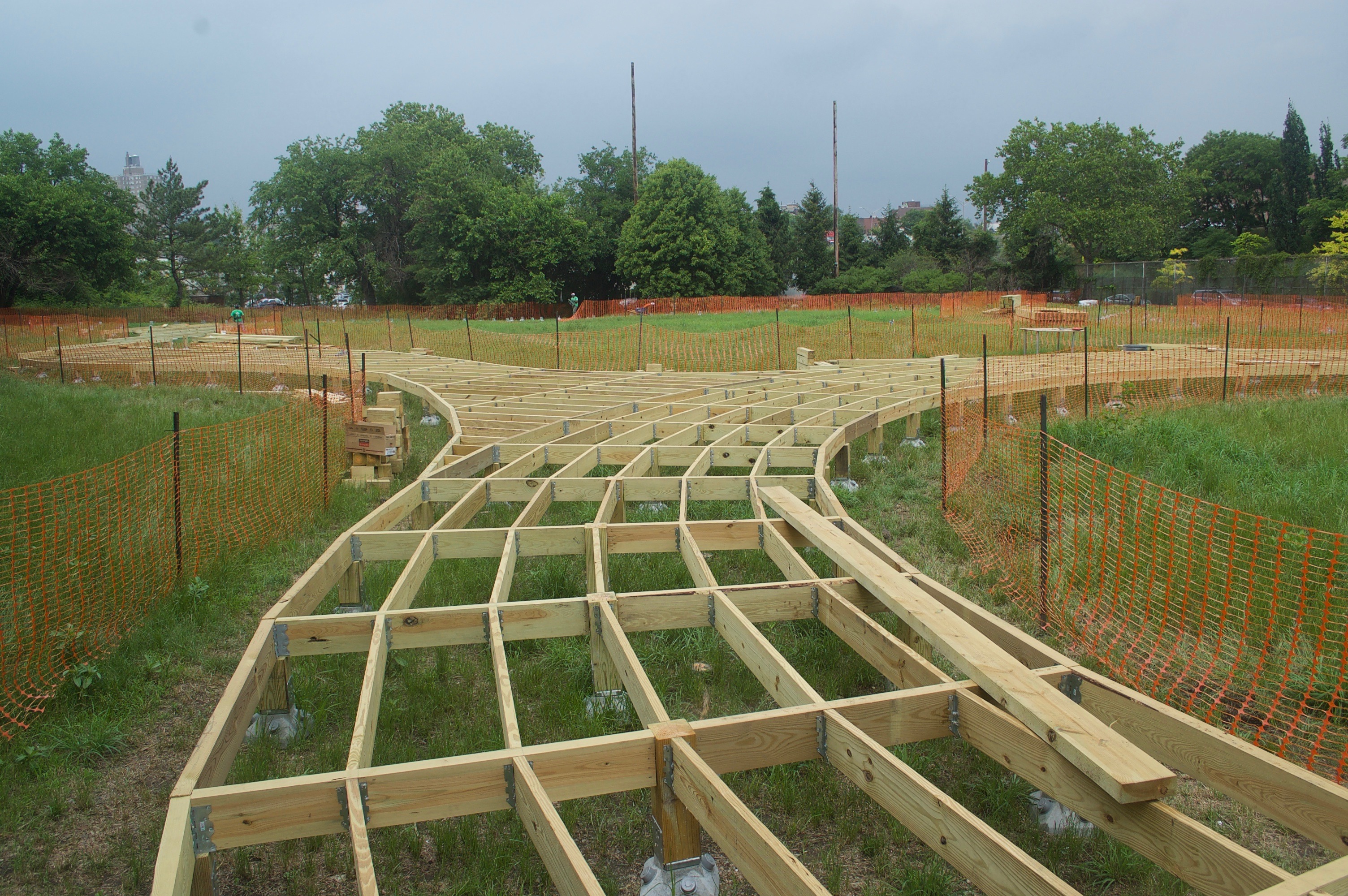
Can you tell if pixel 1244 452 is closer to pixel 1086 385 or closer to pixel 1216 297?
pixel 1086 385

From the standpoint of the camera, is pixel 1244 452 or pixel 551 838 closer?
pixel 551 838

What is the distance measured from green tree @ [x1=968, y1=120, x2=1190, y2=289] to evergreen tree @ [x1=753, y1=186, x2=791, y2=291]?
49.7ft

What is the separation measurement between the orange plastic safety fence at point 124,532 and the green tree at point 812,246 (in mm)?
53973

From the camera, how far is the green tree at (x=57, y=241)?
40.0 m

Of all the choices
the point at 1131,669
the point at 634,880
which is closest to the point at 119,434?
the point at 634,880

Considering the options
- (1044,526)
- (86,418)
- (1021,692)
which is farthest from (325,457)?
(1021,692)

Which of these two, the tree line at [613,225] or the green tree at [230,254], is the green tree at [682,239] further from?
the green tree at [230,254]

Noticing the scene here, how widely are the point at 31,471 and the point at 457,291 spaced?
139ft

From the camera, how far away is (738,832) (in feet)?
9.50

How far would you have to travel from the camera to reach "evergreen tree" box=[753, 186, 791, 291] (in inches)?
2431

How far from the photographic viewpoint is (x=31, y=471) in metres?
9.59

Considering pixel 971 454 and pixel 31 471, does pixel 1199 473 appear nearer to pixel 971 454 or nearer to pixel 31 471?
pixel 971 454

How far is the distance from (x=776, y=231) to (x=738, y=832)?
62066mm

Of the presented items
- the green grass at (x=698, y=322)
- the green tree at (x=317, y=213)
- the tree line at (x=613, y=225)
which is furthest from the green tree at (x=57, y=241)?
the green grass at (x=698, y=322)
